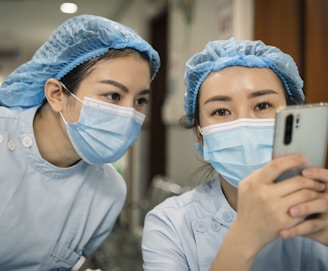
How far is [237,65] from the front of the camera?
1.07 meters

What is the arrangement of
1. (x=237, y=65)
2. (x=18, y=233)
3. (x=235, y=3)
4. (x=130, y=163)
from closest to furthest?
(x=237, y=65) → (x=18, y=233) → (x=235, y=3) → (x=130, y=163)

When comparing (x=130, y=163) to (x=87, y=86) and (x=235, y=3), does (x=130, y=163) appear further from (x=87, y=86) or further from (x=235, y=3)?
(x=87, y=86)

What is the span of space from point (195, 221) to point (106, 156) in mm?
378

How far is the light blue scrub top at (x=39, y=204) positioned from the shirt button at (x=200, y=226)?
0.41 meters

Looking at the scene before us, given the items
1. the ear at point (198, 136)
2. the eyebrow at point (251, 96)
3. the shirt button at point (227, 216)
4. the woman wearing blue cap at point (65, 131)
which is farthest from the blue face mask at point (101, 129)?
the shirt button at point (227, 216)

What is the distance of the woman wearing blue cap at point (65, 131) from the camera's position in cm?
123

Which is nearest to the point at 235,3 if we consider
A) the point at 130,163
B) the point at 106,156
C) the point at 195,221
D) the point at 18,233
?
the point at 106,156

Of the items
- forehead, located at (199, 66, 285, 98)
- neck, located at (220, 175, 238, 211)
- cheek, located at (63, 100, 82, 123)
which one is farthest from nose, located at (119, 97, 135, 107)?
neck, located at (220, 175, 238, 211)

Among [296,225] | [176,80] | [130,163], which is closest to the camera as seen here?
[296,225]

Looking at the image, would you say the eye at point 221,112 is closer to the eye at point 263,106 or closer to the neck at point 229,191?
the eye at point 263,106

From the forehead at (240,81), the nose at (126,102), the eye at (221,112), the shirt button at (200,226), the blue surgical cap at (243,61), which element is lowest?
the shirt button at (200,226)

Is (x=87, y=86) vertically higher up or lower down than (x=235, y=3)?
lower down

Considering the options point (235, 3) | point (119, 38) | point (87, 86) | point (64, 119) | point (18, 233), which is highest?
point (235, 3)

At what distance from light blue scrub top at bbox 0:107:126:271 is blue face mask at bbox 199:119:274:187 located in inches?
20.4
